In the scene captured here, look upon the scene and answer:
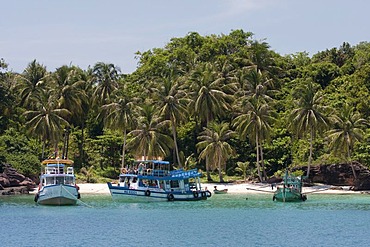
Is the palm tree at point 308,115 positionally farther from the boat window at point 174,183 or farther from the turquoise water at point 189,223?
the boat window at point 174,183

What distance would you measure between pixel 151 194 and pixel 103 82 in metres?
29.6

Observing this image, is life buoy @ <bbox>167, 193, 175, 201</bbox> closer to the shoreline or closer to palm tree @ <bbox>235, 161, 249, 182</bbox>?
the shoreline

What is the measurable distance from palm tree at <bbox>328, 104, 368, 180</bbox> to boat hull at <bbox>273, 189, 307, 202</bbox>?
1246 cm

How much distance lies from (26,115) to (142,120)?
602 inches

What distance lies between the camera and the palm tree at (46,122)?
81.8 meters

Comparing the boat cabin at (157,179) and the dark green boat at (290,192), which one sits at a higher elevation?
the boat cabin at (157,179)

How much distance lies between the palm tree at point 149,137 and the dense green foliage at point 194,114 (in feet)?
0.44

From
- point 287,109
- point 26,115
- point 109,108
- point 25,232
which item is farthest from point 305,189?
point 25,232

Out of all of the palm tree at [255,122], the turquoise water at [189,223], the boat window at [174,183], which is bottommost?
the turquoise water at [189,223]

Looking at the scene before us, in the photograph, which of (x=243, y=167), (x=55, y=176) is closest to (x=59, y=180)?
(x=55, y=176)

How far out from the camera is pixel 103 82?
92625mm

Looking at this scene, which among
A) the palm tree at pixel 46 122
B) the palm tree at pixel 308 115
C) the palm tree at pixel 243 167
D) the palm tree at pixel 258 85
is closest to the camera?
the palm tree at pixel 308 115

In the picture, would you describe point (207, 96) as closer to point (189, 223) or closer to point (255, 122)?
point (255, 122)

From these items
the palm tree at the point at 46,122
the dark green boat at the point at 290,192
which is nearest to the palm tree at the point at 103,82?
the palm tree at the point at 46,122
